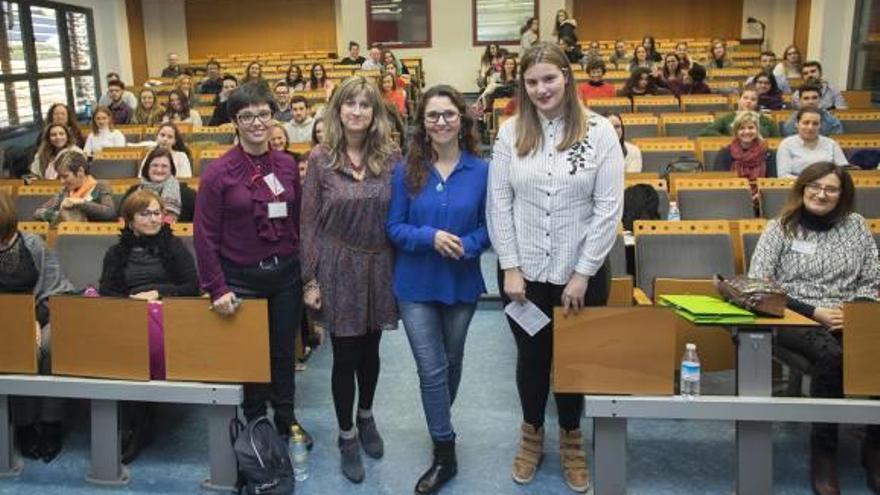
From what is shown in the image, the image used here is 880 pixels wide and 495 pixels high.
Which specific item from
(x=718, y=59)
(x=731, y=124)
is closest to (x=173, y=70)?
(x=718, y=59)

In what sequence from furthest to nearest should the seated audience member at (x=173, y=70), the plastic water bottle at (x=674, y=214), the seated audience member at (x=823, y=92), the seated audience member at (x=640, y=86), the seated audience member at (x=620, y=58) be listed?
the seated audience member at (x=173, y=70), the seated audience member at (x=620, y=58), the seated audience member at (x=640, y=86), the seated audience member at (x=823, y=92), the plastic water bottle at (x=674, y=214)

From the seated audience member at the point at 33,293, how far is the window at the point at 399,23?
38.3 feet

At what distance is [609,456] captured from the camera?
238cm

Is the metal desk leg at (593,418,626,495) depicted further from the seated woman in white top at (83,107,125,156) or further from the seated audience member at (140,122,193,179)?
the seated woman in white top at (83,107,125,156)

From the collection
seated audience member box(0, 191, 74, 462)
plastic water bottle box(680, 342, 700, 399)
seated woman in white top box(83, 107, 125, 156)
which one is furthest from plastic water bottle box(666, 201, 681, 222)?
seated woman in white top box(83, 107, 125, 156)

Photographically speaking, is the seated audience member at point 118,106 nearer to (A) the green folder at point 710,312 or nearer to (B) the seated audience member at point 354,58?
(B) the seated audience member at point 354,58

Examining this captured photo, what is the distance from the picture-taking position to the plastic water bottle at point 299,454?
260cm

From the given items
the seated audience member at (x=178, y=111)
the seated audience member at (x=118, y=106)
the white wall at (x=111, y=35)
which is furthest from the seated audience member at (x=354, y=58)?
the seated audience member at (x=178, y=111)

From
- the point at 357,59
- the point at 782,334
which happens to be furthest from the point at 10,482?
the point at 357,59

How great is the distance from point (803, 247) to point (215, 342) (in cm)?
215

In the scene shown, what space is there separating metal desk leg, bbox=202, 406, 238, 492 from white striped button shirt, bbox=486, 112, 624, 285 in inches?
42.9

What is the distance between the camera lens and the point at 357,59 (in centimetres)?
1259

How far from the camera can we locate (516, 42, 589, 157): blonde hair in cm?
215

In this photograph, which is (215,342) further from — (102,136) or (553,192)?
(102,136)
